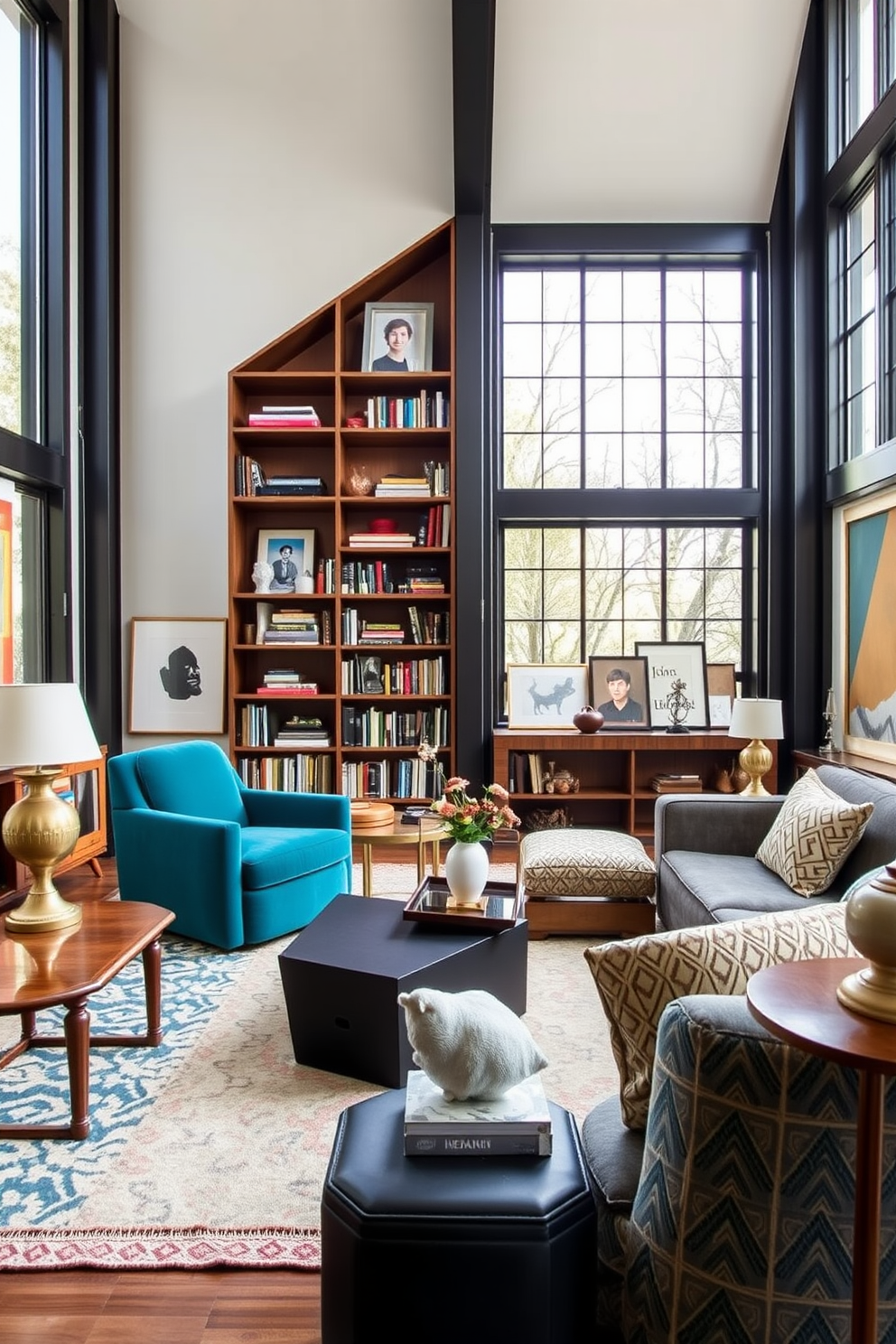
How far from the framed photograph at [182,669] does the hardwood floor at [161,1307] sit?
161 inches

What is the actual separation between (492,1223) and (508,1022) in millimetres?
319

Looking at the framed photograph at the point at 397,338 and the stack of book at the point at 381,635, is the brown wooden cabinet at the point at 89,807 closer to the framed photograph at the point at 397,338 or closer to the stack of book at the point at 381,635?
the stack of book at the point at 381,635

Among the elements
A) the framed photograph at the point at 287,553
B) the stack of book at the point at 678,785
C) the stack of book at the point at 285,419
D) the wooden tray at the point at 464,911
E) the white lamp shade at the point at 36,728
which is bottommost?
the wooden tray at the point at 464,911

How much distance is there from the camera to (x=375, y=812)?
437 centimetres

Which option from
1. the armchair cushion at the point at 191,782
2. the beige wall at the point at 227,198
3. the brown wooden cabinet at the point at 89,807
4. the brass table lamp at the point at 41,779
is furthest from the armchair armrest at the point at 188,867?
the beige wall at the point at 227,198

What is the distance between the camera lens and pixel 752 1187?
48.7 inches

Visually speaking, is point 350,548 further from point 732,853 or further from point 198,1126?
point 198,1126

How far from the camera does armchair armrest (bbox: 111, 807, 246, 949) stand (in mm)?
3736

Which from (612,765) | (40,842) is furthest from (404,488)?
(40,842)

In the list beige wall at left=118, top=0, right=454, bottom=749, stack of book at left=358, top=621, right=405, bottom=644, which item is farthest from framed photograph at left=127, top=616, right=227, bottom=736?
stack of book at left=358, top=621, right=405, bottom=644

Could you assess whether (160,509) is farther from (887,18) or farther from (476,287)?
(887,18)

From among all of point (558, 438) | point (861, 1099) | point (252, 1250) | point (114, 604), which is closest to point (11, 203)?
point (114, 604)

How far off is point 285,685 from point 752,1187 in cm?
473

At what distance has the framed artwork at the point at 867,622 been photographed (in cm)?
454
